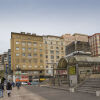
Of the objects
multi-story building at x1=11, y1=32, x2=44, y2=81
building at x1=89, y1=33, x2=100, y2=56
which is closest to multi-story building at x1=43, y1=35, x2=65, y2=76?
multi-story building at x1=11, y1=32, x2=44, y2=81

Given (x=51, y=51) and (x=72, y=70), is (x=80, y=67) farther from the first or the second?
(x=51, y=51)

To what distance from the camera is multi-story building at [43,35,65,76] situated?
75812mm

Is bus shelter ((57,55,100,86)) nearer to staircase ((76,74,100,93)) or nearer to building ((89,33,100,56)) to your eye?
staircase ((76,74,100,93))

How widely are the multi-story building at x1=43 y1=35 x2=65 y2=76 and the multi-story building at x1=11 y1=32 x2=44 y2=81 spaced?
7.85 feet

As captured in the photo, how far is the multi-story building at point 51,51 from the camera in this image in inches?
2985

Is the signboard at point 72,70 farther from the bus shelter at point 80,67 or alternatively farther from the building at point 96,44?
the building at point 96,44

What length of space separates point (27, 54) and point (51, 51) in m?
12.6

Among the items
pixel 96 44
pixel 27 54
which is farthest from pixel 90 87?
pixel 96 44

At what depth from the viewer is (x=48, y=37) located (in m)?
78.2

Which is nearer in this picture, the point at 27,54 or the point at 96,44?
the point at 27,54

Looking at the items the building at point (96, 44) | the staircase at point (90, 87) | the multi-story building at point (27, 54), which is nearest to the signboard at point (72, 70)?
the staircase at point (90, 87)

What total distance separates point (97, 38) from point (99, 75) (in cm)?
6193

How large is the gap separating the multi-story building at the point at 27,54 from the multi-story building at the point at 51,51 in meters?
2.39

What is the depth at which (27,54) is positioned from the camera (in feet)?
234
